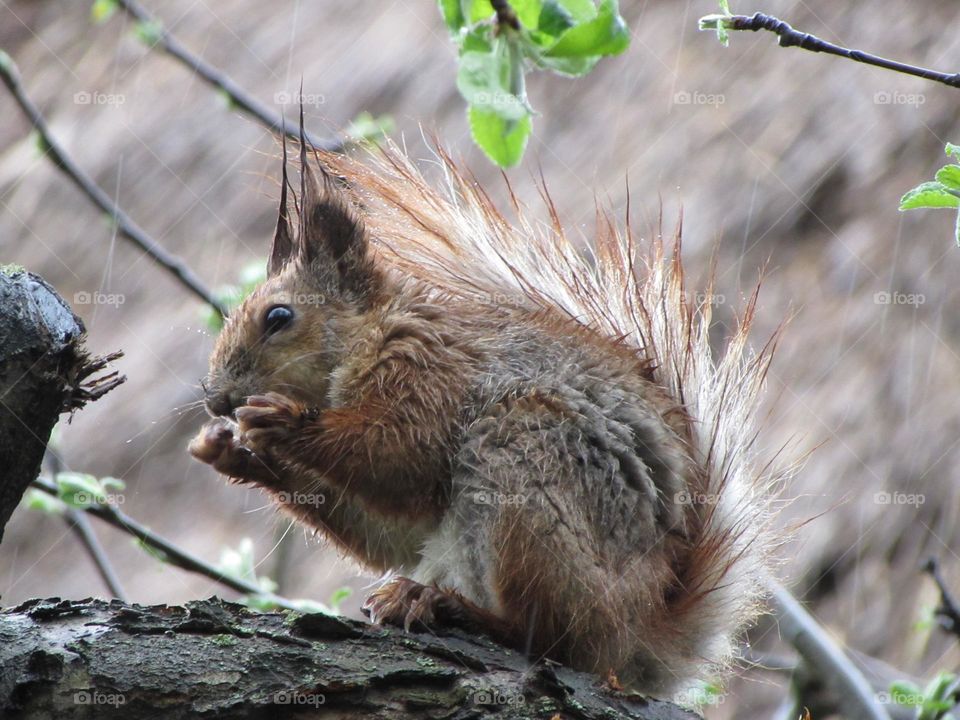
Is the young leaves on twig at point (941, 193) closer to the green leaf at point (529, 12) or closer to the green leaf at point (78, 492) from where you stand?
the green leaf at point (529, 12)

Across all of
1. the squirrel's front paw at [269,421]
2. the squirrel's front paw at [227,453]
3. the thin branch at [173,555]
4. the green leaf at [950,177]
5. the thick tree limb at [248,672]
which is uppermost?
the green leaf at [950,177]

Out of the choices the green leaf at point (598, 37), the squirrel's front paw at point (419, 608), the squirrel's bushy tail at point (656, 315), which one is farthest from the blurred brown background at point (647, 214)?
the green leaf at point (598, 37)

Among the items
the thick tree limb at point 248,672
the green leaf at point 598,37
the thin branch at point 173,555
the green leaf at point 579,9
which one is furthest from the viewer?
the thin branch at point 173,555

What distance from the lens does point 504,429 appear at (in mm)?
3047

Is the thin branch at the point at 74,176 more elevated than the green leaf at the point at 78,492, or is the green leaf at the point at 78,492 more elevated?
the thin branch at the point at 74,176

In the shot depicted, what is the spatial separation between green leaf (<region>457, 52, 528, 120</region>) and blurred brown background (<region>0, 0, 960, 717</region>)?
2976mm

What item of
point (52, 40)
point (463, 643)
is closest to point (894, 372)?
point (463, 643)

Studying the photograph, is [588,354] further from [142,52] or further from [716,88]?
[142,52]

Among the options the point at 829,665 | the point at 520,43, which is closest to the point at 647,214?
the point at 829,665

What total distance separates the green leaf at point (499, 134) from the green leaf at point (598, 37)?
0.58 ft

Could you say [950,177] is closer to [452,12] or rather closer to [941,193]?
[941,193]

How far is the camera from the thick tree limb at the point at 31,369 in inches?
87.6

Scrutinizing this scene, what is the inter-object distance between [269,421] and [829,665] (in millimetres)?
2206

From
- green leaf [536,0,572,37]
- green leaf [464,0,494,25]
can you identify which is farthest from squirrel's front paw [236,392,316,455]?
green leaf [536,0,572,37]
